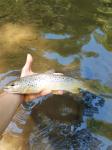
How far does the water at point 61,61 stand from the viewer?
149 inches

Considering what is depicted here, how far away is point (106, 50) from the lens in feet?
16.4

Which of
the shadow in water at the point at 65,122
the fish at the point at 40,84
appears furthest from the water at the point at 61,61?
the fish at the point at 40,84

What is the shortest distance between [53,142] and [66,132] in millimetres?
198

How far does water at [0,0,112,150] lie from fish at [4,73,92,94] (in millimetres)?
477

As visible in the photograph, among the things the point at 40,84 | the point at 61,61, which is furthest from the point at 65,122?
the point at 61,61

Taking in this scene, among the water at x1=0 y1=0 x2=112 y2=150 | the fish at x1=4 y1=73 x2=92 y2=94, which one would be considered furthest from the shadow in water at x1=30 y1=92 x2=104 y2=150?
the fish at x1=4 y1=73 x2=92 y2=94

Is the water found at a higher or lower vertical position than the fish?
lower

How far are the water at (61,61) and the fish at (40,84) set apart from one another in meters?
0.48

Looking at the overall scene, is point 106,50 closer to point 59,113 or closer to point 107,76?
point 107,76

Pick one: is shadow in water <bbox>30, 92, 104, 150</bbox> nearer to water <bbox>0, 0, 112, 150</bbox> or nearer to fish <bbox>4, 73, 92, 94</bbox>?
water <bbox>0, 0, 112, 150</bbox>

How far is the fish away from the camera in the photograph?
11.7 ft

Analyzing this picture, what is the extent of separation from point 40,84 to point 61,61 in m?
1.29

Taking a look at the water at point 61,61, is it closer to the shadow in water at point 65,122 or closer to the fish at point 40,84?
the shadow in water at point 65,122

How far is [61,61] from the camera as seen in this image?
15.9 feet
